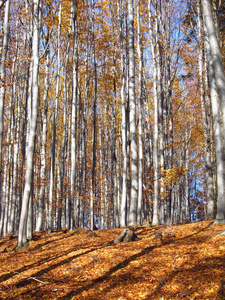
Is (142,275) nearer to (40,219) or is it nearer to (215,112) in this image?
(215,112)

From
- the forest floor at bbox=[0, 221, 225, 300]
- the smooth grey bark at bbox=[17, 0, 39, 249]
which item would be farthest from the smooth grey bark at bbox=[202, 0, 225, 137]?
the smooth grey bark at bbox=[17, 0, 39, 249]

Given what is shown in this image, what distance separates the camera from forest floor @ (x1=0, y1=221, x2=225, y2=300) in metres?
3.56

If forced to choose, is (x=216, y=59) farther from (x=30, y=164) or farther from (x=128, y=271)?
(x=30, y=164)

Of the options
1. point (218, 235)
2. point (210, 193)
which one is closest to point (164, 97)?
point (210, 193)

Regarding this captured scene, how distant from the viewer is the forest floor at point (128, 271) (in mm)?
3562

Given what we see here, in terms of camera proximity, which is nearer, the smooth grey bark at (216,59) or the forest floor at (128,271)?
the forest floor at (128,271)

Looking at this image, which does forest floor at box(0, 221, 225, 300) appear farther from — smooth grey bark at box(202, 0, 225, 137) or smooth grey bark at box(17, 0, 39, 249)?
smooth grey bark at box(202, 0, 225, 137)

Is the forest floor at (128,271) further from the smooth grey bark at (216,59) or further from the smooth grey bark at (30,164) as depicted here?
the smooth grey bark at (216,59)

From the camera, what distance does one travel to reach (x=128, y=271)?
444 cm

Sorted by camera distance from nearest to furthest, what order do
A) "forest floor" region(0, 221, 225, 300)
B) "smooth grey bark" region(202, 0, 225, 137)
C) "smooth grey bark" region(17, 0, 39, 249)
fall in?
"forest floor" region(0, 221, 225, 300) → "smooth grey bark" region(202, 0, 225, 137) → "smooth grey bark" region(17, 0, 39, 249)

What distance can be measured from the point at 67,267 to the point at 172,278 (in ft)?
7.55

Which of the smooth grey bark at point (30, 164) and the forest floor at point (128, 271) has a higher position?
the smooth grey bark at point (30, 164)

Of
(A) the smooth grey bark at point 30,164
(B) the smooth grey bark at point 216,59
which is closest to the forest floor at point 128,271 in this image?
(A) the smooth grey bark at point 30,164

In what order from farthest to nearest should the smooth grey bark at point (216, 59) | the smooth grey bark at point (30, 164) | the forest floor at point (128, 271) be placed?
1. the smooth grey bark at point (30, 164)
2. the smooth grey bark at point (216, 59)
3. the forest floor at point (128, 271)
